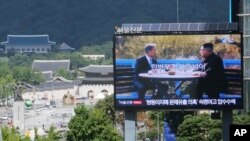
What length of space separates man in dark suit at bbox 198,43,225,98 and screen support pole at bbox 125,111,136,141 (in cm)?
294

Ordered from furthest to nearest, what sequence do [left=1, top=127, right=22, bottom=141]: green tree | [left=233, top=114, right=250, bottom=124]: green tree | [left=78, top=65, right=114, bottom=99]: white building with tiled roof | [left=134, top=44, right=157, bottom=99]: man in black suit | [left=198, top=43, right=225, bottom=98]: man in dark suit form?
1. [left=78, top=65, right=114, bottom=99]: white building with tiled roof
2. [left=233, top=114, right=250, bottom=124]: green tree
3. [left=1, top=127, right=22, bottom=141]: green tree
4. [left=134, top=44, right=157, bottom=99]: man in black suit
5. [left=198, top=43, right=225, bottom=98]: man in dark suit

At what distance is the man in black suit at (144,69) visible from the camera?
50.6 meters

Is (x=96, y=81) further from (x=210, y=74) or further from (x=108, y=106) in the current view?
(x=210, y=74)

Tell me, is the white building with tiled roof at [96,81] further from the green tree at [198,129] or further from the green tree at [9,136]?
the green tree at [9,136]

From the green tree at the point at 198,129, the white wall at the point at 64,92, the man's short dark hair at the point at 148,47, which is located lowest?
the white wall at the point at 64,92

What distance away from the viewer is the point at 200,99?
50531 mm

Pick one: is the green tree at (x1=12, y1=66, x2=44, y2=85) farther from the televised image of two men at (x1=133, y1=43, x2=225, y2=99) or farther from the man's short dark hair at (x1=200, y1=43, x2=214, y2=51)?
the man's short dark hair at (x1=200, y1=43, x2=214, y2=51)

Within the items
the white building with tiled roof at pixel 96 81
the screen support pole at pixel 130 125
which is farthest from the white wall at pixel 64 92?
the screen support pole at pixel 130 125

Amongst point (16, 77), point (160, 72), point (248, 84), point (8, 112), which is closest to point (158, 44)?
point (160, 72)

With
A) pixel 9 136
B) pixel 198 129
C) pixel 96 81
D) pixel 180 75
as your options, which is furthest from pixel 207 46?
pixel 96 81

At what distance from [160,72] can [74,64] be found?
138 m

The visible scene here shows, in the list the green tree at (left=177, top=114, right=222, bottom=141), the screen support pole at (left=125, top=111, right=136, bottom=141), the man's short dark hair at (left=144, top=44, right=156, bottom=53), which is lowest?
the green tree at (left=177, top=114, right=222, bottom=141)

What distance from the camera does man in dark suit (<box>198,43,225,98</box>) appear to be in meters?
50.4

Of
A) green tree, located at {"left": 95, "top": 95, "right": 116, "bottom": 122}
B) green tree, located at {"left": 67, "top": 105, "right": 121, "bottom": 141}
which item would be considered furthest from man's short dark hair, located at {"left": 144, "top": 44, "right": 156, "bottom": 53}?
green tree, located at {"left": 95, "top": 95, "right": 116, "bottom": 122}
